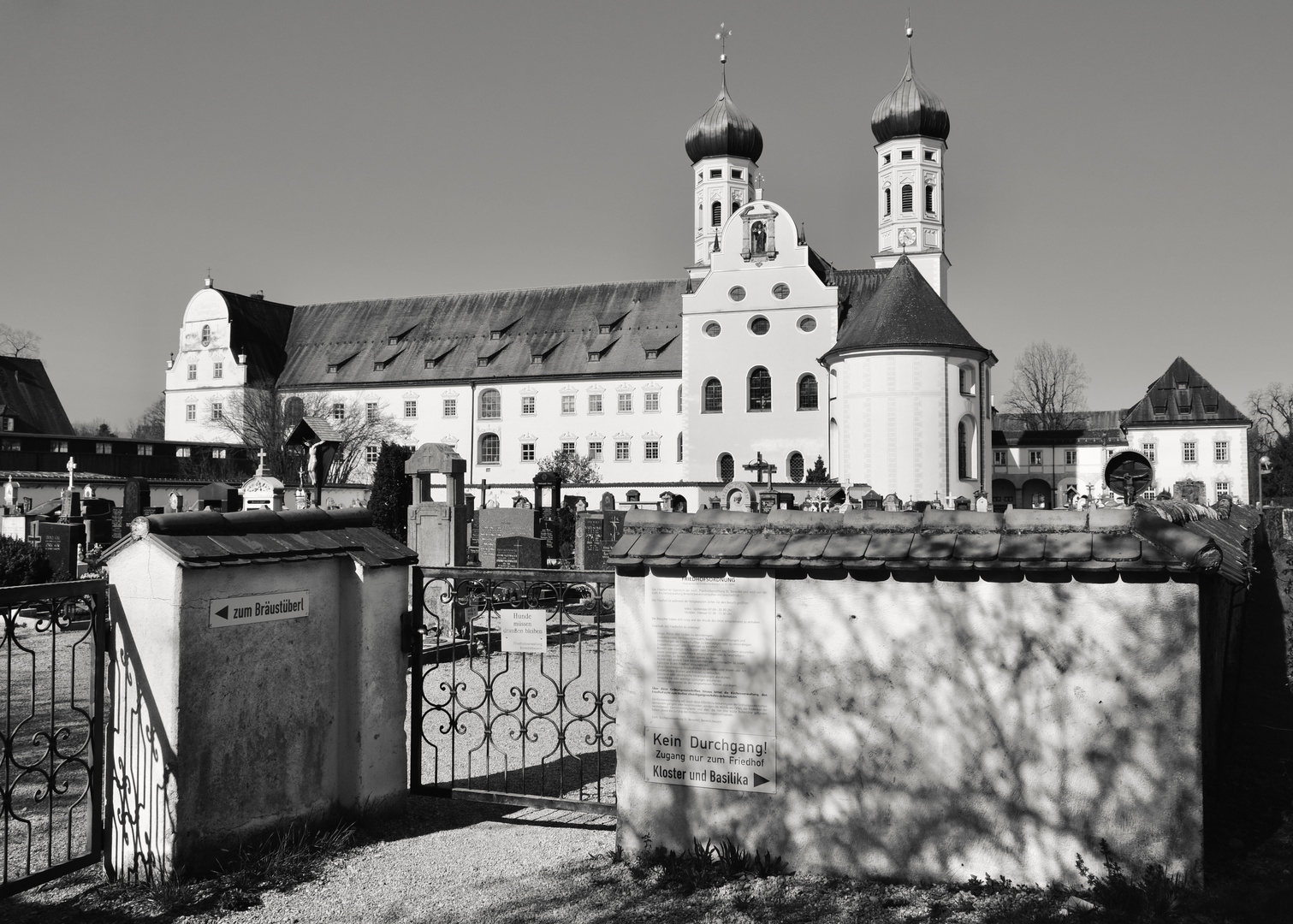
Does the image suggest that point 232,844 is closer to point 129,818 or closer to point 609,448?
point 129,818

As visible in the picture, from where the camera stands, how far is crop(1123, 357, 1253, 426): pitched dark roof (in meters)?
55.7

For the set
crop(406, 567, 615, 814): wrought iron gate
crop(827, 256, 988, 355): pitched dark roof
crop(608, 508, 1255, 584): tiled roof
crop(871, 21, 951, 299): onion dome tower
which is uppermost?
crop(871, 21, 951, 299): onion dome tower

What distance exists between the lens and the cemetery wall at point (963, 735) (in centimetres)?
454

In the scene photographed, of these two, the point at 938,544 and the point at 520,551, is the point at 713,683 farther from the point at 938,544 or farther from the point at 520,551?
the point at 520,551

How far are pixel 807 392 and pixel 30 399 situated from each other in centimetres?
3838

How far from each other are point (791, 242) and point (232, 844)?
42.1m

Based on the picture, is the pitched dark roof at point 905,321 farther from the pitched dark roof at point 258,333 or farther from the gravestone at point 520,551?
the pitched dark roof at point 258,333

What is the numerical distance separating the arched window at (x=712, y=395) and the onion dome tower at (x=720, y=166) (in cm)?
1093

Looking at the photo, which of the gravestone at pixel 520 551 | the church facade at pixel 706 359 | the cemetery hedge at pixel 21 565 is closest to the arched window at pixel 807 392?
the church facade at pixel 706 359

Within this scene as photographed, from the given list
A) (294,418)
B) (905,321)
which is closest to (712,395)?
(905,321)

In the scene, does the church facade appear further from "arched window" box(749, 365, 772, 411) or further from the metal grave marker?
the metal grave marker

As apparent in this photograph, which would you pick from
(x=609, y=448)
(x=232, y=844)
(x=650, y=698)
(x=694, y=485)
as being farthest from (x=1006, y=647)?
(x=609, y=448)

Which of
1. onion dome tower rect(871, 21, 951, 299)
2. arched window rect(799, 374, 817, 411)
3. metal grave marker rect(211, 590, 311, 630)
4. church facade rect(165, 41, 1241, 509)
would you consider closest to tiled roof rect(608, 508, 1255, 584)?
metal grave marker rect(211, 590, 311, 630)

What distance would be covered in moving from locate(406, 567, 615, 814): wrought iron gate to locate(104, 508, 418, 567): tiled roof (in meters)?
0.39
